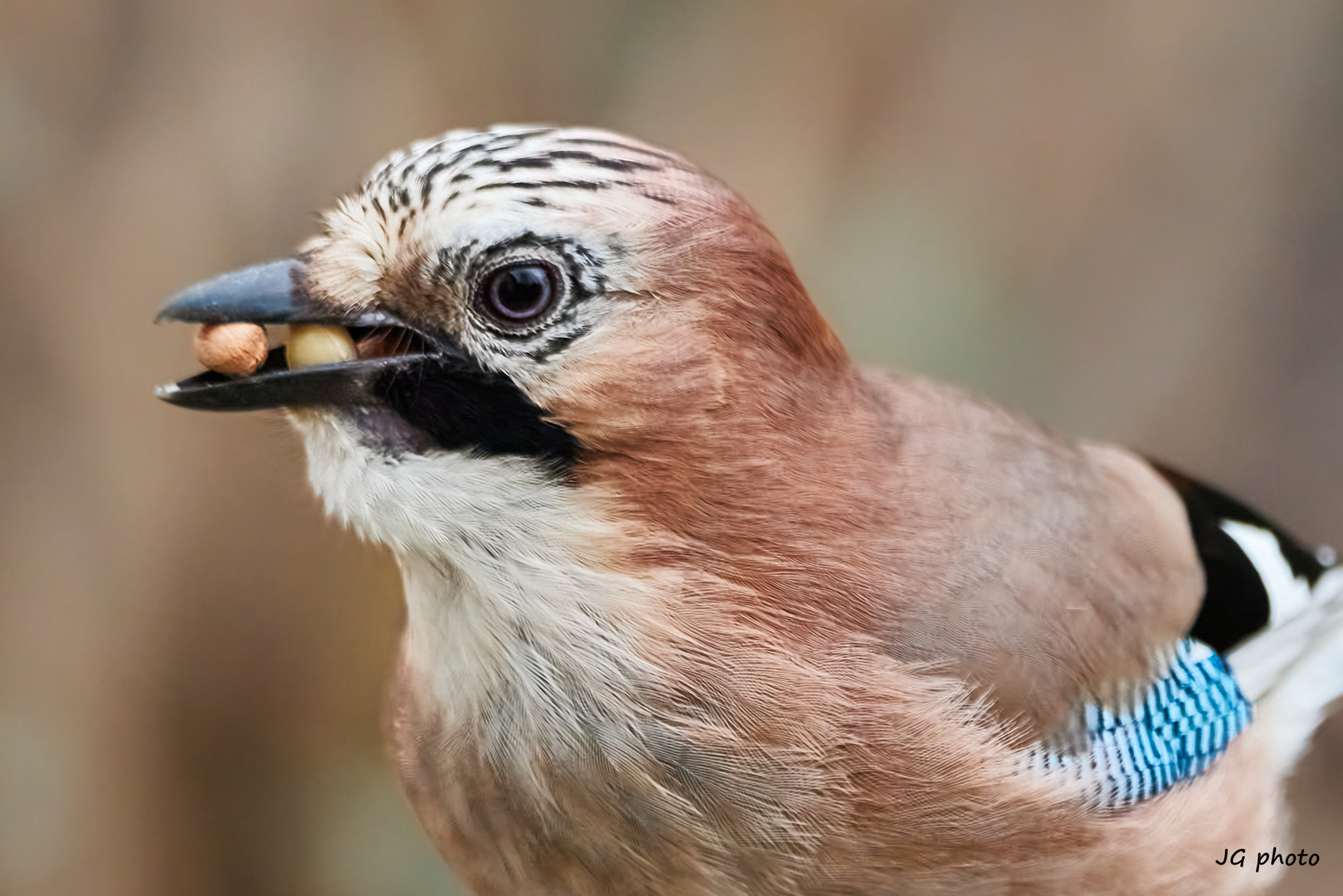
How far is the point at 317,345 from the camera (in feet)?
4.49

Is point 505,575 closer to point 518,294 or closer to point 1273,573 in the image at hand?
point 518,294

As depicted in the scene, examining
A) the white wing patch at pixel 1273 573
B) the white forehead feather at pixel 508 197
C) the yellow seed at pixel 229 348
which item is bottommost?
the white wing patch at pixel 1273 573

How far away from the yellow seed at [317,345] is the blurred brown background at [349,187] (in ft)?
1.40

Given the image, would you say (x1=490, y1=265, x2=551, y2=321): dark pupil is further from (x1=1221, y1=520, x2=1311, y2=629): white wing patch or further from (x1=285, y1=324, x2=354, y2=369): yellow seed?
(x1=1221, y1=520, x2=1311, y2=629): white wing patch

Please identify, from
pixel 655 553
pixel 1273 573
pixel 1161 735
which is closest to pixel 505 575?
pixel 655 553

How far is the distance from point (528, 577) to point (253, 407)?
358mm

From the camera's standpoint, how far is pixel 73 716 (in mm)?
2803

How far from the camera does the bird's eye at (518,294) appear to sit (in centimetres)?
130

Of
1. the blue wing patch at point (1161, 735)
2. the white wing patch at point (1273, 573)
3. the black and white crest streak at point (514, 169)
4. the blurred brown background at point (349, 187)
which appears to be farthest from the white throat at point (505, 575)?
the white wing patch at point (1273, 573)

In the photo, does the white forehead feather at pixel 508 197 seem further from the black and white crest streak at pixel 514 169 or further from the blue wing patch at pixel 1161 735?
the blue wing patch at pixel 1161 735

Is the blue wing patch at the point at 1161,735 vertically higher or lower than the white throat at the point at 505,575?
lower

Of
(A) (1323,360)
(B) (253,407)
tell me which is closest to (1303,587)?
(A) (1323,360)

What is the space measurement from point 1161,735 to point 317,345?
1.37 meters

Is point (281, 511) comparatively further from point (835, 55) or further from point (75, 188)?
point (835, 55)
